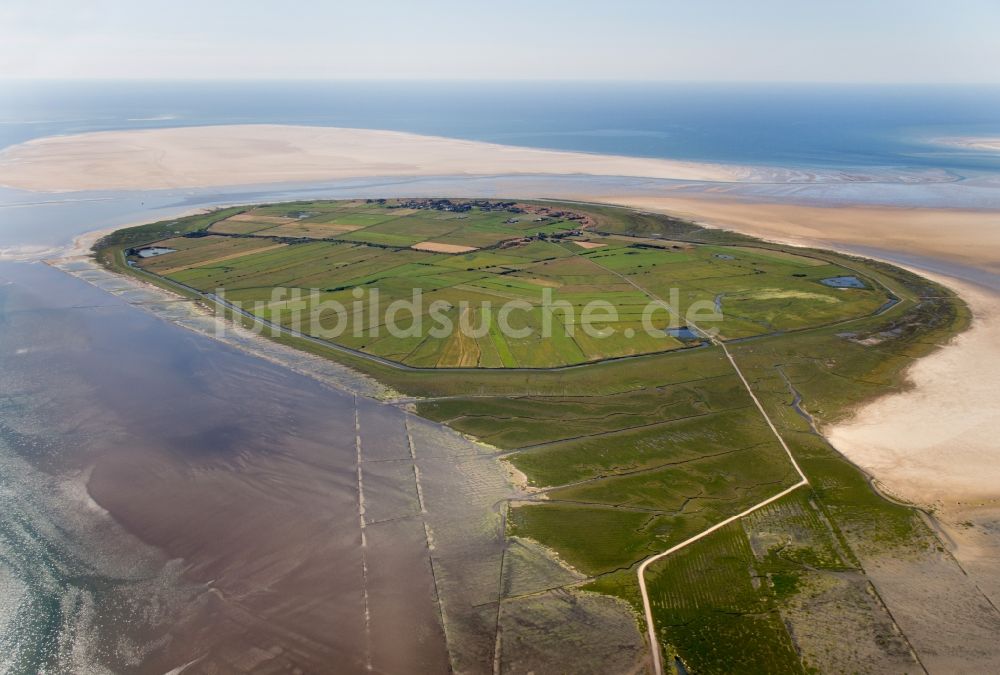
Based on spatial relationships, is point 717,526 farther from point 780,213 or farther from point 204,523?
point 780,213

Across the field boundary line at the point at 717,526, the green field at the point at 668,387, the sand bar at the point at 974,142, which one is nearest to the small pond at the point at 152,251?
the green field at the point at 668,387

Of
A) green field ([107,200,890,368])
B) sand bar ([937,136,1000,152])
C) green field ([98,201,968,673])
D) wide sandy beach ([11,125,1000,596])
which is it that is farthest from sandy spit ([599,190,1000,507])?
sand bar ([937,136,1000,152])

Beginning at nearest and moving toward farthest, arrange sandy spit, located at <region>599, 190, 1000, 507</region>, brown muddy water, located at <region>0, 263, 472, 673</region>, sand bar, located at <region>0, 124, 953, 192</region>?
brown muddy water, located at <region>0, 263, 472, 673</region> → sandy spit, located at <region>599, 190, 1000, 507</region> → sand bar, located at <region>0, 124, 953, 192</region>

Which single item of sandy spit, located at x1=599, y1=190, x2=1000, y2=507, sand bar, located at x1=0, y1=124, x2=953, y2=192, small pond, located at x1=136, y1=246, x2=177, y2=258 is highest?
sand bar, located at x1=0, y1=124, x2=953, y2=192

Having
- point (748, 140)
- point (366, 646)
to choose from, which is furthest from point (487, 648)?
point (748, 140)

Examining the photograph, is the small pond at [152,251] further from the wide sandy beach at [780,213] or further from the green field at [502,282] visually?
the wide sandy beach at [780,213]

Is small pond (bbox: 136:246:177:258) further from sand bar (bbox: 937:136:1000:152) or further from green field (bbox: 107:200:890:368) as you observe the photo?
sand bar (bbox: 937:136:1000:152)
